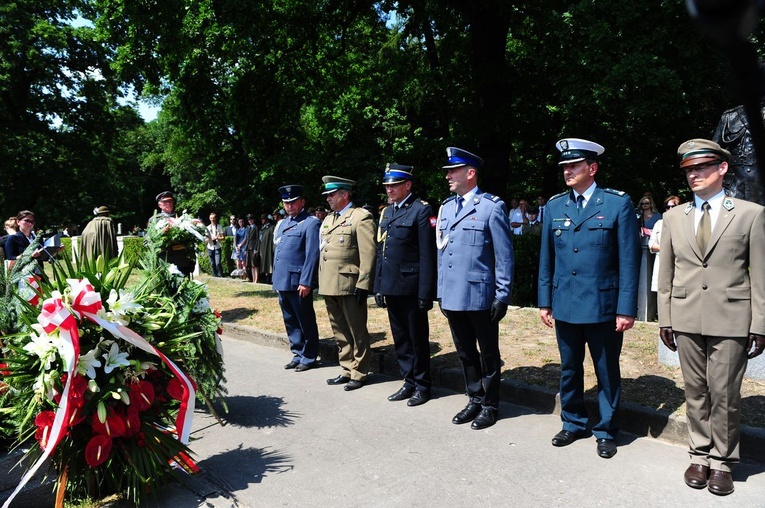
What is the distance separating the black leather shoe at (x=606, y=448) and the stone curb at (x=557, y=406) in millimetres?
517

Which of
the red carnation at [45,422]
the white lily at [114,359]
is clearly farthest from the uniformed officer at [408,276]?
the red carnation at [45,422]

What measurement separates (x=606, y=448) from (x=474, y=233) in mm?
1940

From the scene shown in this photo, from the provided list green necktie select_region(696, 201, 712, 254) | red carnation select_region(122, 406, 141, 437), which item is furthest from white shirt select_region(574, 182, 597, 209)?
red carnation select_region(122, 406, 141, 437)

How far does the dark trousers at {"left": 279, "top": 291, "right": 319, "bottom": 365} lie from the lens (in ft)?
23.6

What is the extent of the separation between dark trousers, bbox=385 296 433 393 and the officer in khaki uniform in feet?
7.88

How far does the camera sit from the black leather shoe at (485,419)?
4.93m

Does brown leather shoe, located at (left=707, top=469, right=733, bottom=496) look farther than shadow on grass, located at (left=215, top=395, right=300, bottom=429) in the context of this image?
No

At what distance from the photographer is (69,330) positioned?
3373mm

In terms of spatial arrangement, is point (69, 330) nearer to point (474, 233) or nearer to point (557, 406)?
point (474, 233)

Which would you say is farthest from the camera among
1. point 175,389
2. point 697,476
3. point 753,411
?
point 753,411

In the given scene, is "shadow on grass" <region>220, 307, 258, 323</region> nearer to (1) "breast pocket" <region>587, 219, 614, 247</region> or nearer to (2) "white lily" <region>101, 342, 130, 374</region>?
(2) "white lily" <region>101, 342, 130, 374</region>

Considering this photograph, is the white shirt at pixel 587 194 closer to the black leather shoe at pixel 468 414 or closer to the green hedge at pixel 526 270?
the black leather shoe at pixel 468 414

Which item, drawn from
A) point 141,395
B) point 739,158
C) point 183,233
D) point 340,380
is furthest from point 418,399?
point 183,233

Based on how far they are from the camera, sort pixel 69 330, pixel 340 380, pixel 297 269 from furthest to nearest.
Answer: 1. pixel 297 269
2. pixel 340 380
3. pixel 69 330
